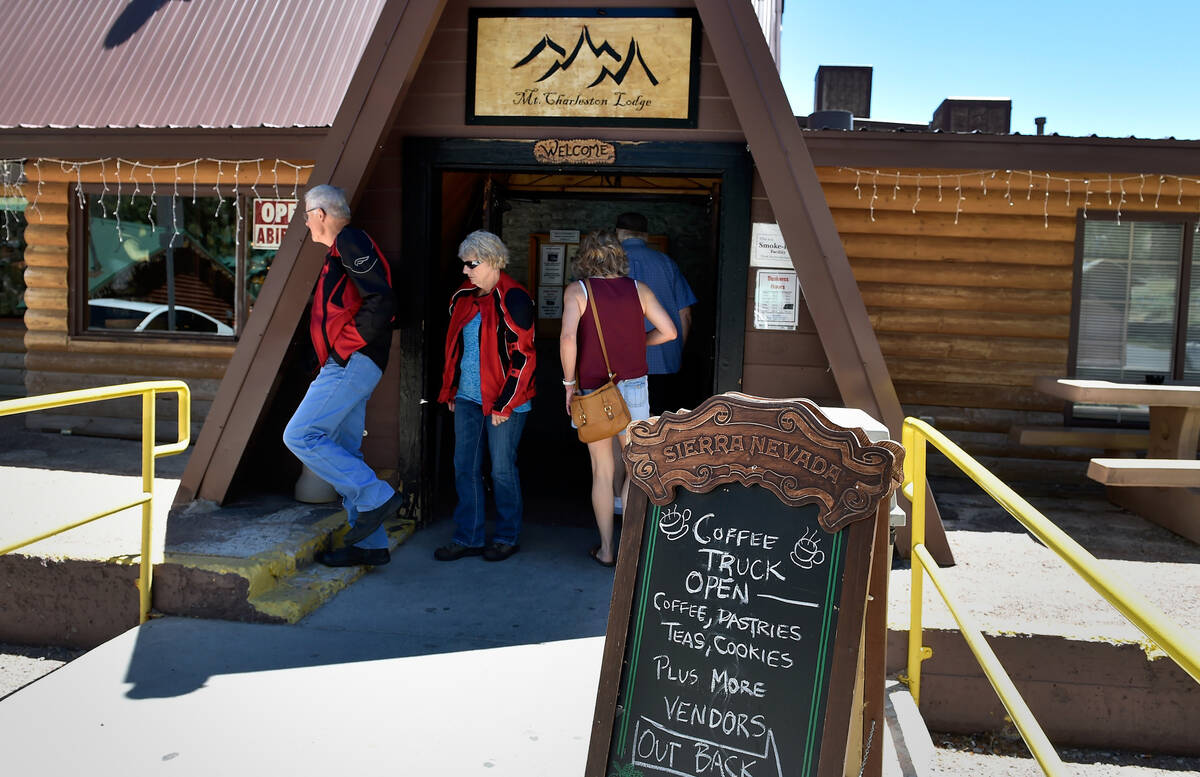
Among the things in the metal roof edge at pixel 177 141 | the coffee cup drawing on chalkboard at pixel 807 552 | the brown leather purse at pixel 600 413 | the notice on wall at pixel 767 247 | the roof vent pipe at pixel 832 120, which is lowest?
the coffee cup drawing on chalkboard at pixel 807 552

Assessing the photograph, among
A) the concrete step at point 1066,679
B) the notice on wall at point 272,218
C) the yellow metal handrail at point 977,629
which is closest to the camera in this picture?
the yellow metal handrail at point 977,629

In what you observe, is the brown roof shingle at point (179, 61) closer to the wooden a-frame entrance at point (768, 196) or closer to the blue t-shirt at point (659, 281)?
the wooden a-frame entrance at point (768, 196)

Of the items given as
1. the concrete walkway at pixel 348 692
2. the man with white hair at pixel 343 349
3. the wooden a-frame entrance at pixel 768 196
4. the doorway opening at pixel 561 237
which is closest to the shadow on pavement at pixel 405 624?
the concrete walkway at pixel 348 692

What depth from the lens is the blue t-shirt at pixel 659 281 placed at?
5816 millimetres

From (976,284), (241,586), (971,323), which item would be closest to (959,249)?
(976,284)

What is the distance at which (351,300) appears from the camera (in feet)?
15.5

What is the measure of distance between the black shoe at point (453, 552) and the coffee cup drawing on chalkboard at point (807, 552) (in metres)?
3.01

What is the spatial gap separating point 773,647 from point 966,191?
5.95 metres

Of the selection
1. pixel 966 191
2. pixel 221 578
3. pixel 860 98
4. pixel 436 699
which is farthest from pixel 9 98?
pixel 860 98

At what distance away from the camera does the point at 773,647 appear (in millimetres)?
2467

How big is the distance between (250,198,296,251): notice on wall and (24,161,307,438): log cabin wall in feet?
1.04

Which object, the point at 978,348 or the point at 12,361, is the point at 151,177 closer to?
the point at 12,361

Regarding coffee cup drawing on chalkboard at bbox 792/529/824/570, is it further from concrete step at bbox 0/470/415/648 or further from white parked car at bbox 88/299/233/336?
white parked car at bbox 88/299/233/336

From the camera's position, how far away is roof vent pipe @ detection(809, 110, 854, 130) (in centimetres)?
757
